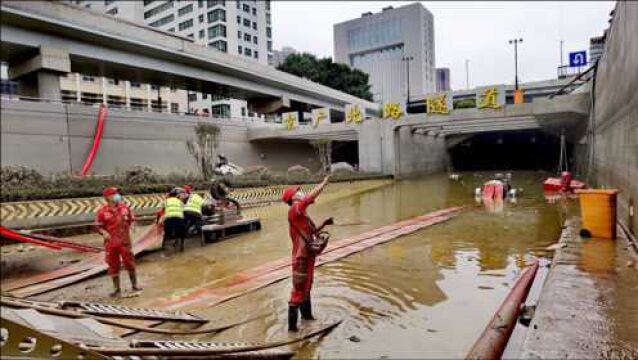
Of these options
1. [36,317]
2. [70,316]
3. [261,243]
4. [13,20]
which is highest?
[13,20]

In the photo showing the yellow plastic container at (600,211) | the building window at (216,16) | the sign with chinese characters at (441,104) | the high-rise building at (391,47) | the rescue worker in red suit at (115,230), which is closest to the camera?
the building window at (216,16)

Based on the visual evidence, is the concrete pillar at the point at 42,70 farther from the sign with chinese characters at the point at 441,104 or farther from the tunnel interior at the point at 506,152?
the tunnel interior at the point at 506,152

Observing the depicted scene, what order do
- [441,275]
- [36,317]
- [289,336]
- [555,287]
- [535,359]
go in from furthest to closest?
1. [441,275]
2. [555,287]
3. [289,336]
4. [535,359]
5. [36,317]

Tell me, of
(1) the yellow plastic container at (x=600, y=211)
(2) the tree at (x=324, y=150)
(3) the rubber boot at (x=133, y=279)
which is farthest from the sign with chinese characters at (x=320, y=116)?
(3) the rubber boot at (x=133, y=279)

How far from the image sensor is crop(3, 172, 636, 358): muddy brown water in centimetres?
406

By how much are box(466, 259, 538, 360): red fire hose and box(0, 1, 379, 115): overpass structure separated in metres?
3.60

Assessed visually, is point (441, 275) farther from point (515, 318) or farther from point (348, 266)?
point (515, 318)

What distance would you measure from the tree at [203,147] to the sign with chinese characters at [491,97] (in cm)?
1363

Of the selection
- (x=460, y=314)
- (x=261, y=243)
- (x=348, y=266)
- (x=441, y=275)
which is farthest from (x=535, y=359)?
(x=261, y=243)

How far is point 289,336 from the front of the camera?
411 cm

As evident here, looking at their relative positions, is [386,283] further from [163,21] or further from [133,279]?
[163,21]

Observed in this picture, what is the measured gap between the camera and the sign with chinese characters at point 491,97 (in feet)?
70.3

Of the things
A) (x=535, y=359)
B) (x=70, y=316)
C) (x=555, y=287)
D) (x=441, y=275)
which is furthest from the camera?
(x=441, y=275)

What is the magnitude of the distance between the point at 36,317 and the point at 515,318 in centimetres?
401
